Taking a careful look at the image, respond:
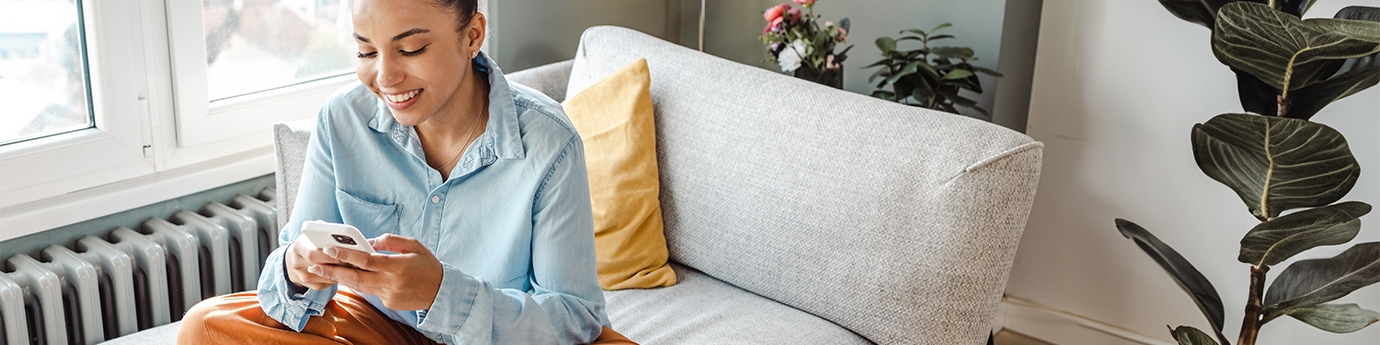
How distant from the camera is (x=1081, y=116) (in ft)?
7.48

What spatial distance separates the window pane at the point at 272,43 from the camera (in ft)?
6.44

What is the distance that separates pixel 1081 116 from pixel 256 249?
1735mm

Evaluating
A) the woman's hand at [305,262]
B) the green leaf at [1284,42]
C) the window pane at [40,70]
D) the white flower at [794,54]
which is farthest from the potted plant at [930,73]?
the window pane at [40,70]

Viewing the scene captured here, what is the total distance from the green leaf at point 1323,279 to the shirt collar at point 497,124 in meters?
1.42

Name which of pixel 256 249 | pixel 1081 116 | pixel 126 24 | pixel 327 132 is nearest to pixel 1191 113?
pixel 1081 116

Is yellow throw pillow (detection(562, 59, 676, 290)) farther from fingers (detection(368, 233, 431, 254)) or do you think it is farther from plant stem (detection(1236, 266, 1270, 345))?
plant stem (detection(1236, 266, 1270, 345))

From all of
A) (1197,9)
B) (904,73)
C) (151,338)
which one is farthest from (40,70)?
(1197,9)

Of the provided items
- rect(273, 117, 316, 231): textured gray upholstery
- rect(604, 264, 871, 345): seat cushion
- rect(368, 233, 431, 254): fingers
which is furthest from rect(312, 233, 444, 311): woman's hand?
rect(273, 117, 316, 231): textured gray upholstery

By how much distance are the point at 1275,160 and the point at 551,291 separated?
124cm

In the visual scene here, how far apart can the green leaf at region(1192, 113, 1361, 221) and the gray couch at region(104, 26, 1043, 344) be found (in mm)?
397

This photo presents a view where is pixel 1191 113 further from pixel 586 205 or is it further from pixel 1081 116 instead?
pixel 586 205

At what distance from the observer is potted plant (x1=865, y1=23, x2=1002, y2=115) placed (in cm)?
217

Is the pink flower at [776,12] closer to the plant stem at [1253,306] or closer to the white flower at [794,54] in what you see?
the white flower at [794,54]

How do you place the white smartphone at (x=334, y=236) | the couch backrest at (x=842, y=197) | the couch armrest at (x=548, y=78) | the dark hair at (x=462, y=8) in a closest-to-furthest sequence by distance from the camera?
the white smartphone at (x=334, y=236)
the dark hair at (x=462, y=8)
the couch backrest at (x=842, y=197)
the couch armrest at (x=548, y=78)
